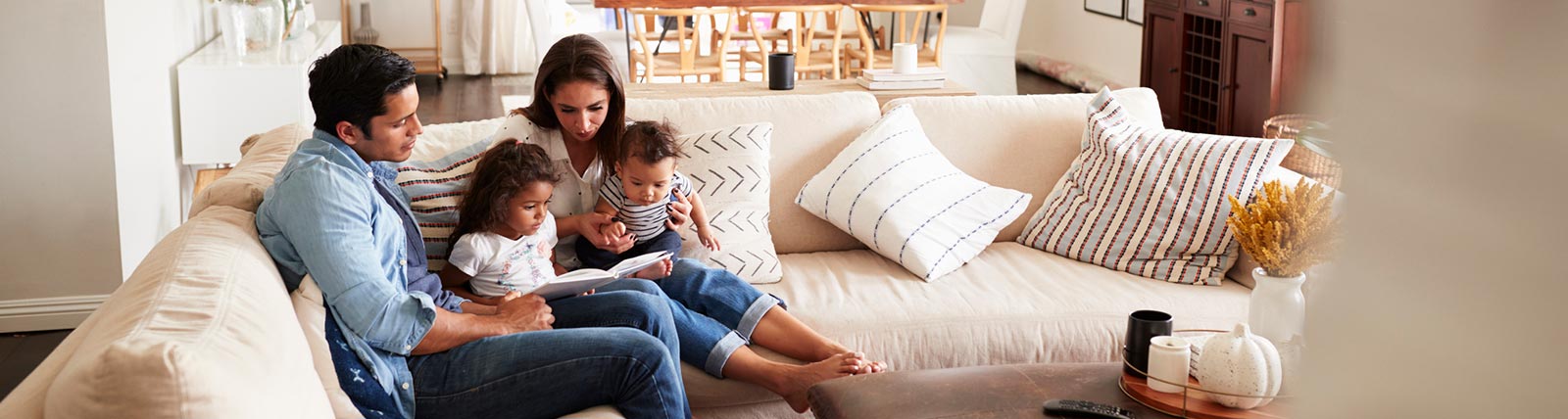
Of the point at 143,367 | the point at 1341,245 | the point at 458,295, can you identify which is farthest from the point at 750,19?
the point at 1341,245

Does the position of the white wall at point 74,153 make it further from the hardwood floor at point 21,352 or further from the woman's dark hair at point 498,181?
the woman's dark hair at point 498,181

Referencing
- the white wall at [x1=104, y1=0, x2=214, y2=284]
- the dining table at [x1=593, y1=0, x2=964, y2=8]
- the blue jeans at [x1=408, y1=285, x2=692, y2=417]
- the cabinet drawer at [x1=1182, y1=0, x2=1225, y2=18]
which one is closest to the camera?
the blue jeans at [x1=408, y1=285, x2=692, y2=417]

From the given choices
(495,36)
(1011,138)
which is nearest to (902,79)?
(1011,138)

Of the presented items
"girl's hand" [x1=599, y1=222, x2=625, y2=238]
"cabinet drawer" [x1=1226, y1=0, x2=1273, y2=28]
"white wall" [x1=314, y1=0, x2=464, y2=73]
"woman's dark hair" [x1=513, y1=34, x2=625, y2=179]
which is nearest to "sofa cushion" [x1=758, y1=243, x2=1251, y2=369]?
"girl's hand" [x1=599, y1=222, x2=625, y2=238]

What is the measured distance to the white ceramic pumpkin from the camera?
1.91m

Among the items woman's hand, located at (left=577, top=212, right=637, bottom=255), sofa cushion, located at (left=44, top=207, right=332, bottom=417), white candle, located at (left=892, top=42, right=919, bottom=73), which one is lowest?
woman's hand, located at (left=577, top=212, right=637, bottom=255)

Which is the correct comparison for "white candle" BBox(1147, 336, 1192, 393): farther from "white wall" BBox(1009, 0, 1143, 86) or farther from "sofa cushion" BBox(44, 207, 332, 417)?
"white wall" BBox(1009, 0, 1143, 86)

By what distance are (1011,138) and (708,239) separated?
842 millimetres

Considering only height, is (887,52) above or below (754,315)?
above

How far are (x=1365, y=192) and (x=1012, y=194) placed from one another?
2.85 meters

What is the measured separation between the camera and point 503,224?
242 centimetres

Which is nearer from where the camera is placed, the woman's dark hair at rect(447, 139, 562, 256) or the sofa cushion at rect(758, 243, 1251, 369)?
the woman's dark hair at rect(447, 139, 562, 256)

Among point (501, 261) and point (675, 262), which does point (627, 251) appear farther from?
point (501, 261)

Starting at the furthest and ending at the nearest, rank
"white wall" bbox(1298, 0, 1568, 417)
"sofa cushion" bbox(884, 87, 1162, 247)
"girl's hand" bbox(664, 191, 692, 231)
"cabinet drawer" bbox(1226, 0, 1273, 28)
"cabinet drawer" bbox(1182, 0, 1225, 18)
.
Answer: "cabinet drawer" bbox(1182, 0, 1225, 18), "cabinet drawer" bbox(1226, 0, 1273, 28), "sofa cushion" bbox(884, 87, 1162, 247), "girl's hand" bbox(664, 191, 692, 231), "white wall" bbox(1298, 0, 1568, 417)
